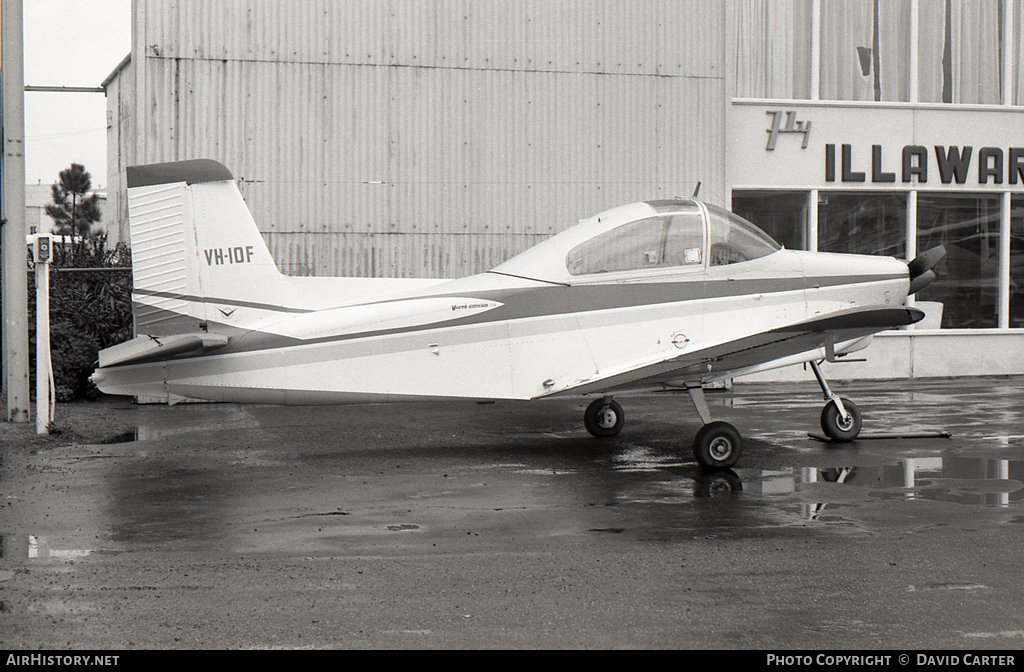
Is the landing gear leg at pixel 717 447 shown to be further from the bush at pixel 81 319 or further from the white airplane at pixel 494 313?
the bush at pixel 81 319

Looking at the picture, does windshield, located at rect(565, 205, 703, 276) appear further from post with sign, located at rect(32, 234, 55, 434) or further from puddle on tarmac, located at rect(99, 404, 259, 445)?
post with sign, located at rect(32, 234, 55, 434)

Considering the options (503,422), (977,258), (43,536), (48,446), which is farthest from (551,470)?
(977,258)

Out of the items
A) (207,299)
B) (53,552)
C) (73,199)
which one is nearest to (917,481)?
(207,299)

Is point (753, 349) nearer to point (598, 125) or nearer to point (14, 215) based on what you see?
point (14, 215)

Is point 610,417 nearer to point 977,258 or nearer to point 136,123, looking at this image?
point 136,123

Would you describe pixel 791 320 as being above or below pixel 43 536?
above

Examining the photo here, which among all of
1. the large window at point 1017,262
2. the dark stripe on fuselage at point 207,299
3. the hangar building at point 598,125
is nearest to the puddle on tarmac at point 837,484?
the dark stripe on fuselage at point 207,299

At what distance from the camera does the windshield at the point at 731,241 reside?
9672 millimetres

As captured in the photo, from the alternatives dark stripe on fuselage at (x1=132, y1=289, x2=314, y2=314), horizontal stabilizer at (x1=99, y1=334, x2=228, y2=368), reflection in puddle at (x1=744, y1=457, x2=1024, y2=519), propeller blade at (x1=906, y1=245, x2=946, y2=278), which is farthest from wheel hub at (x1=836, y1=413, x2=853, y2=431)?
horizontal stabilizer at (x1=99, y1=334, x2=228, y2=368)

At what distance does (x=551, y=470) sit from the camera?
923cm

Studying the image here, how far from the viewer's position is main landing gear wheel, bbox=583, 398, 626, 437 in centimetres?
1117

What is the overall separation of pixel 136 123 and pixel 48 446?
20.8ft

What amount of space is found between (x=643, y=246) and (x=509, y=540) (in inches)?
152

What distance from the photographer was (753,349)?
9422mm
